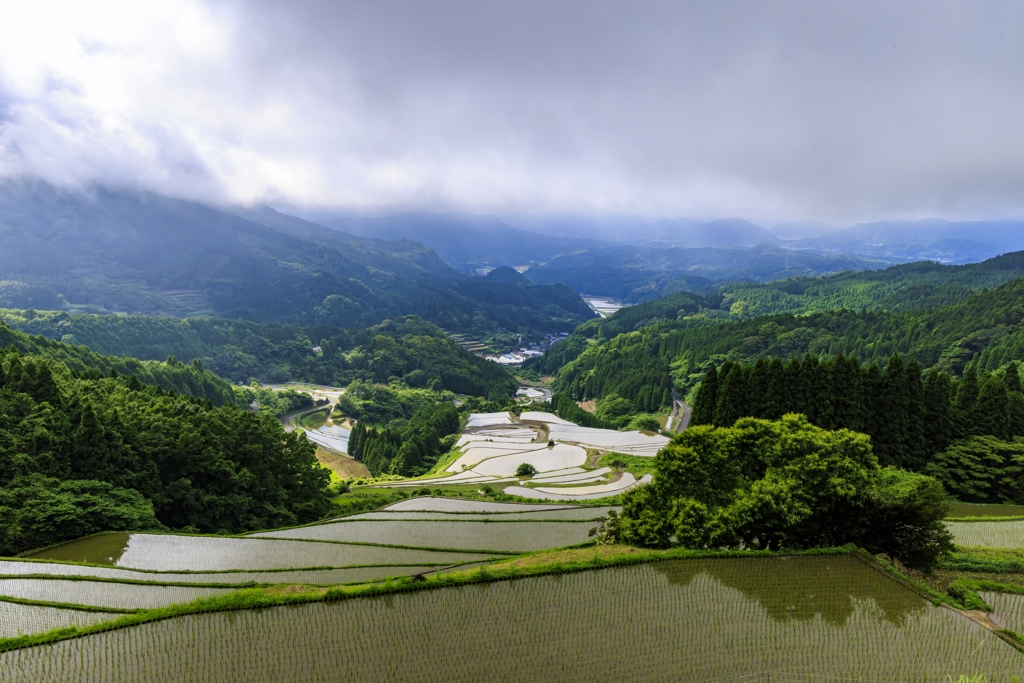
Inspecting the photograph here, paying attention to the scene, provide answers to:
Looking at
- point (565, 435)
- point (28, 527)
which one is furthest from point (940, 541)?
point (565, 435)

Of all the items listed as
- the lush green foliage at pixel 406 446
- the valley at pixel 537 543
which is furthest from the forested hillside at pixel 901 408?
the lush green foliage at pixel 406 446

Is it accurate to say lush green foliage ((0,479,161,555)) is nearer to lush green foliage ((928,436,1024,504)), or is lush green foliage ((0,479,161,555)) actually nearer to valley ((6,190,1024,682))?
valley ((6,190,1024,682))

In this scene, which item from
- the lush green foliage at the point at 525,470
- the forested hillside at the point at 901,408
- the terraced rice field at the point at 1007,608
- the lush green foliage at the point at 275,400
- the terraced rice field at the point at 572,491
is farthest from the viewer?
the lush green foliage at the point at 275,400

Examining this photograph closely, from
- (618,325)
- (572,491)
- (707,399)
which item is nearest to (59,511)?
(572,491)

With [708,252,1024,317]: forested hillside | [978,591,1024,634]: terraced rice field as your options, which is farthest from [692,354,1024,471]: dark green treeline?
[708,252,1024,317]: forested hillside

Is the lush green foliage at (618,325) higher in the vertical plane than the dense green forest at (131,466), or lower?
higher

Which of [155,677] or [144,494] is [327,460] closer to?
[144,494]

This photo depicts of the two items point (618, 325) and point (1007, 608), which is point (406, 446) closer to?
point (1007, 608)

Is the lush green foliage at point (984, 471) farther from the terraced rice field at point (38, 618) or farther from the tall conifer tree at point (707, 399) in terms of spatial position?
the terraced rice field at point (38, 618)
